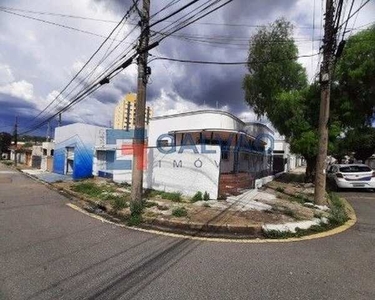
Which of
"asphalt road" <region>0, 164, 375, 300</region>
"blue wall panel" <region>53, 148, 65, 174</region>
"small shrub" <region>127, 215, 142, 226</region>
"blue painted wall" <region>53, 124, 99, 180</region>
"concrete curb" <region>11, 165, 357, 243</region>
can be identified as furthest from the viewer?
"blue wall panel" <region>53, 148, 65, 174</region>

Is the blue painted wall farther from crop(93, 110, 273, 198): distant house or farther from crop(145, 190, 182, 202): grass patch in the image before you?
crop(145, 190, 182, 202): grass patch

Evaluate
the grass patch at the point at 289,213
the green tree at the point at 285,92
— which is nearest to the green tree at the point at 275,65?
the green tree at the point at 285,92

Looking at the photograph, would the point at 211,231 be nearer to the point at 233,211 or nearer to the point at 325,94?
the point at 233,211

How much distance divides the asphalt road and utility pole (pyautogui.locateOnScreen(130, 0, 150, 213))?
1638 mm

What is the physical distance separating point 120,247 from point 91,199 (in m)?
6.07

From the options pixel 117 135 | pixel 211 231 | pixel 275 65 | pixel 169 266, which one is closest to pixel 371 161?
pixel 275 65

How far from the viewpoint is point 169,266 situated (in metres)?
4.77

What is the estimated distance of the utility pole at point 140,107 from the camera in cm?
859

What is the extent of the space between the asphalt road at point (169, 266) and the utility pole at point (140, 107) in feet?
5.38

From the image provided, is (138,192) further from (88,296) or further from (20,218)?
(88,296)

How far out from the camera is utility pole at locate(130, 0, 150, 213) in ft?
28.2

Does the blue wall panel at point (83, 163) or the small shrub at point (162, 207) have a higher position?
the blue wall panel at point (83, 163)

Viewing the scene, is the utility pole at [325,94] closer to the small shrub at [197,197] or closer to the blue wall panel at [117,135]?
the small shrub at [197,197]

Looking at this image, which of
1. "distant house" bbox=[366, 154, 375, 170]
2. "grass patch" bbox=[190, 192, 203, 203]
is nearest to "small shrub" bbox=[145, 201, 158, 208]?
"grass patch" bbox=[190, 192, 203, 203]
